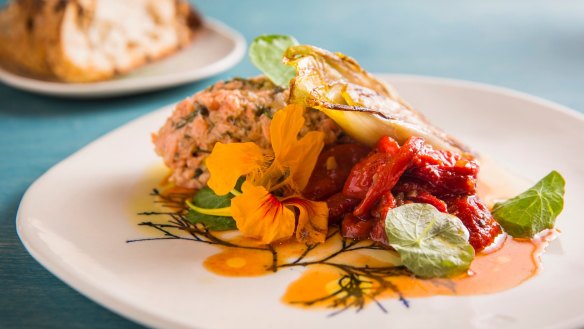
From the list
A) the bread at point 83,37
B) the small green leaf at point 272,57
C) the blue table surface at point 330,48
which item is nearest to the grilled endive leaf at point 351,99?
the small green leaf at point 272,57

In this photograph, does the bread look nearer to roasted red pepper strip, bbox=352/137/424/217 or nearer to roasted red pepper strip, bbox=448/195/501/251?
roasted red pepper strip, bbox=352/137/424/217

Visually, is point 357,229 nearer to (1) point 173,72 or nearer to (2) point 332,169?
(2) point 332,169

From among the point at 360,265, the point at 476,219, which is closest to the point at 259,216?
the point at 360,265

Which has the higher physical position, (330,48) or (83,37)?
(330,48)

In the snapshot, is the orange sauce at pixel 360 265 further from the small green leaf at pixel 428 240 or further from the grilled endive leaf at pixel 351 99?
the grilled endive leaf at pixel 351 99

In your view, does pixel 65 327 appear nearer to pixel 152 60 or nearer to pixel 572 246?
pixel 572 246

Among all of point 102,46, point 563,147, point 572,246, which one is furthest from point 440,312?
point 102,46
